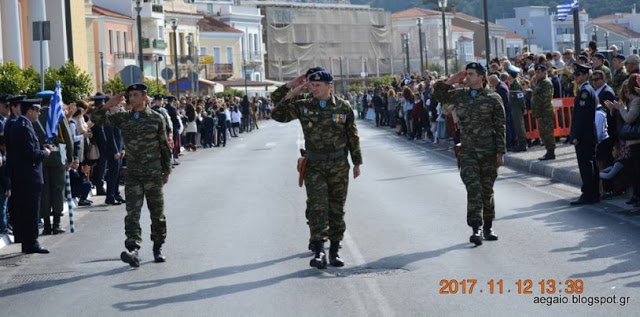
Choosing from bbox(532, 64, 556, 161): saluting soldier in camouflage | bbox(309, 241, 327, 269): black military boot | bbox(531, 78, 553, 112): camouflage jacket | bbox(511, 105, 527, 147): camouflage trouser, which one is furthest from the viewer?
bbox(511, 105, 527, 147): camouflage trouser

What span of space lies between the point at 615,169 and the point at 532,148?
478 inches

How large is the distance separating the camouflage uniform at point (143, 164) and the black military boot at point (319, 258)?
6.38ft

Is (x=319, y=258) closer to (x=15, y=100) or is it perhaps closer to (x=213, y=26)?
(x=15, y=100)

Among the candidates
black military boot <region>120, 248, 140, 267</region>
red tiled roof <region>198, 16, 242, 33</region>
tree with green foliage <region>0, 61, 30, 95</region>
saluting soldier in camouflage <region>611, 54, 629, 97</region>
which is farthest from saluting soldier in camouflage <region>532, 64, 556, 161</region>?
red tiled roof <region>198, 16, 242, 33</region>

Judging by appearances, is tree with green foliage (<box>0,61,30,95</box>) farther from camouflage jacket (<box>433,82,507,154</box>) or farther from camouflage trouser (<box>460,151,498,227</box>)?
camouflage trouser (<box>460,151,498,227</box>)

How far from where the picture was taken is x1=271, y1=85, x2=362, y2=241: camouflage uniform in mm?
12547

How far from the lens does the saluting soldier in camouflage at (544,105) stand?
25172mm

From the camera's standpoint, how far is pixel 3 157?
16703mm

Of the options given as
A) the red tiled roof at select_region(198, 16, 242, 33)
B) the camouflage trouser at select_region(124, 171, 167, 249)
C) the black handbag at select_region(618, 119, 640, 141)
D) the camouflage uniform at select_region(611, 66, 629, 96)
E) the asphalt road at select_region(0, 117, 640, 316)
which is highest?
the red tiled roof at select_region(198, 16, 242, 33)

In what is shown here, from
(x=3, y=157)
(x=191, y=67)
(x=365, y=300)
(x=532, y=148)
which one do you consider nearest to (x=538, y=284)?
(x=365, y=300)

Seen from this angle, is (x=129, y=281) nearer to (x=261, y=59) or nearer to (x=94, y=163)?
(x=94, y=163)

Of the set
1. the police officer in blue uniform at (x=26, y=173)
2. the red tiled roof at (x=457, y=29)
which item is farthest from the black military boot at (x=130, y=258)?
the red tiled roof at (x=457, y=29)

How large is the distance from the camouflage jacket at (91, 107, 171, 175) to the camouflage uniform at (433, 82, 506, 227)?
3034mm

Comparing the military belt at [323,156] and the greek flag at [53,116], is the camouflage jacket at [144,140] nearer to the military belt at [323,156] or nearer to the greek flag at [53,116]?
the military belt at [323,156]
